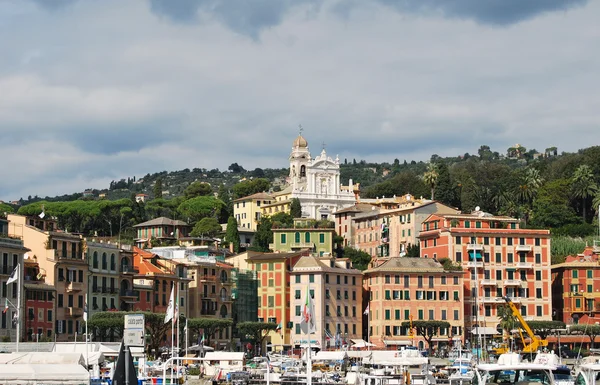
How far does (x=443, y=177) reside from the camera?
191500 mm

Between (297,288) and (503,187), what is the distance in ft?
240

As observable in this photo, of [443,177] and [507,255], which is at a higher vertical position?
[443,177]

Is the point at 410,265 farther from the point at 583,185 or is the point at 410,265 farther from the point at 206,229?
the point at 206,229

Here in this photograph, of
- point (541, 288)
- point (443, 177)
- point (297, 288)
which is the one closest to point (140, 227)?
point (443, 177)

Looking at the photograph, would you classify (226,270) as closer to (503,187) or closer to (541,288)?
(541,288)

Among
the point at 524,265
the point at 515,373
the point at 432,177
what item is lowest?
the point at 515,373

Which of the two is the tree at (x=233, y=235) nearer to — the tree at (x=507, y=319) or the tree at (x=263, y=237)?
the tree at (x=263, y=237)

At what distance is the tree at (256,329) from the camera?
126306 millimetres

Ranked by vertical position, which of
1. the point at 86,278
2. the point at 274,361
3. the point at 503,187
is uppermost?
the point at 503,187

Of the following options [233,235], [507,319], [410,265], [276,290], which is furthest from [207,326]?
[233,235]

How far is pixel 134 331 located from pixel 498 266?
4175 inches

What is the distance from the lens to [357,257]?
526 feet

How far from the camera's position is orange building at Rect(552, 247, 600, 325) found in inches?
5472

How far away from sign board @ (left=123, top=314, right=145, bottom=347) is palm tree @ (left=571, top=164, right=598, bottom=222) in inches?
6067
